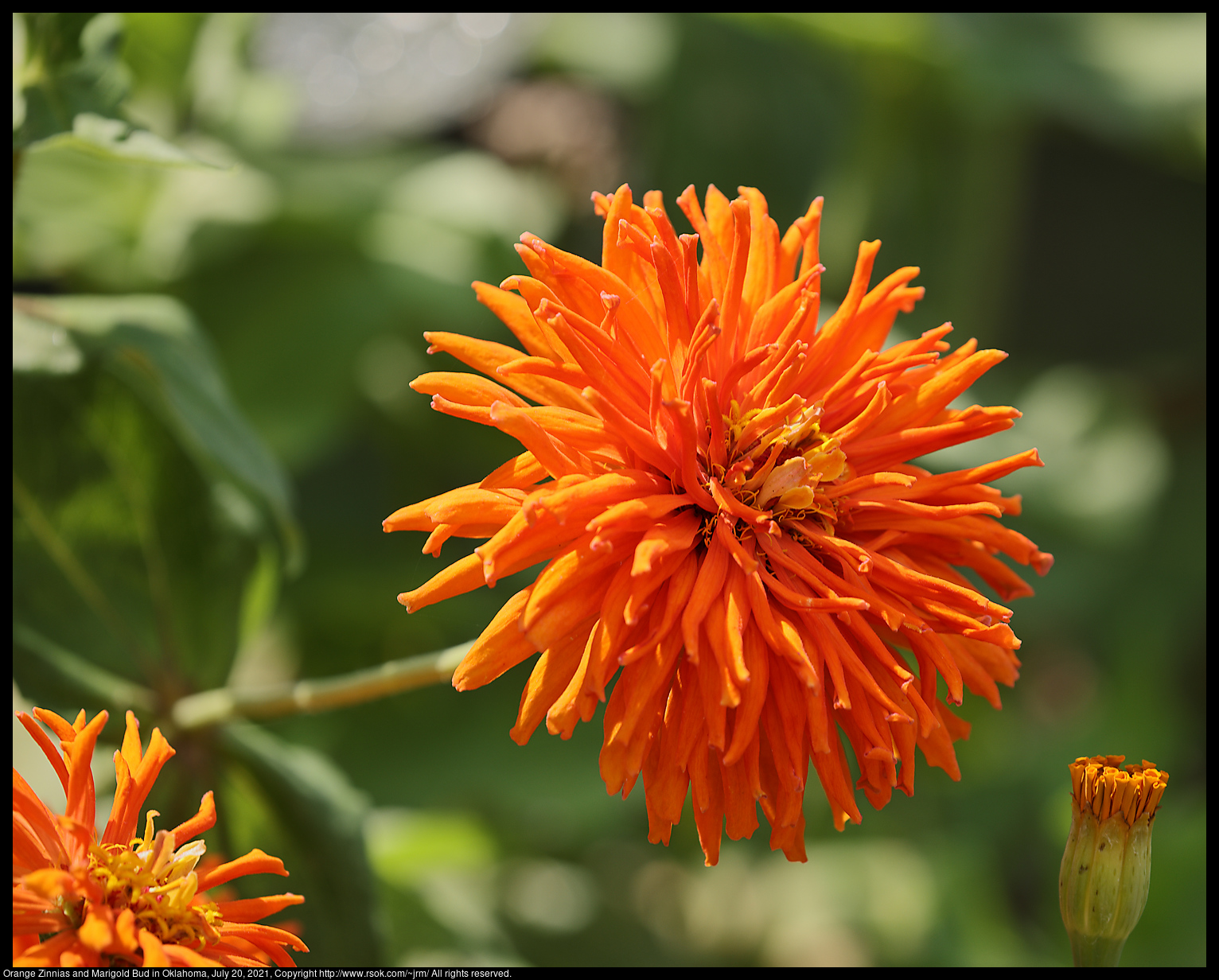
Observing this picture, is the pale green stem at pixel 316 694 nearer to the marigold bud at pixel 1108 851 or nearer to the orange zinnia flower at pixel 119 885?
the orange zinnia flower at pixel 119 885

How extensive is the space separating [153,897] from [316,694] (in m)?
0.17

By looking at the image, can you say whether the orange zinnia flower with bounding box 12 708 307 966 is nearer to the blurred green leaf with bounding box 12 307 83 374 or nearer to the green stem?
the blurred green leaf with bounding box 12 307 83 374

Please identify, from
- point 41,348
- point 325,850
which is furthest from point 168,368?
point 325,850

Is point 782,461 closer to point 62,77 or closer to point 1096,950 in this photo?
point 1096,950

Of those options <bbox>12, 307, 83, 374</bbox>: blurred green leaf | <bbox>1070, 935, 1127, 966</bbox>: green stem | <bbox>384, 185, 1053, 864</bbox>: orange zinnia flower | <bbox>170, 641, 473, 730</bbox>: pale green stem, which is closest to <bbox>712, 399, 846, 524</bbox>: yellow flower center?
<bbox>384, 185, 1053, 864</bbox>: orange zinnia flower

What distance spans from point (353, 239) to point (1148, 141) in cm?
136

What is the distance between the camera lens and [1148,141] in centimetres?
178

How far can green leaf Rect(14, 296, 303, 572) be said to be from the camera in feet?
2.67

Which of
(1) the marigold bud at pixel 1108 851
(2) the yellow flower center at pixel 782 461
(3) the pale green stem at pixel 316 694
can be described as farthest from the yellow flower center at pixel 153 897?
(1) the marigold bud at pixel 1108 851

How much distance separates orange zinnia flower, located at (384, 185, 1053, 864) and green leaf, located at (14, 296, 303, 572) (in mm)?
272

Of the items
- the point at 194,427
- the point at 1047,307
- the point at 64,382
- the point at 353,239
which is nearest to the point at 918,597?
the point at 194,427

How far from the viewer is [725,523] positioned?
60 cm

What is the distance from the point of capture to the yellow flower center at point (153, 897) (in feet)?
1.89
